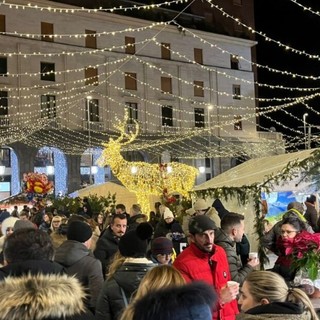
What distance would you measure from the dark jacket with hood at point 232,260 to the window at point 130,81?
32.4 meters

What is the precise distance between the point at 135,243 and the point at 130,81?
113ft

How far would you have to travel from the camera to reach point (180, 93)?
40.0 metres

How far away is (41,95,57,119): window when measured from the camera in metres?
33.3

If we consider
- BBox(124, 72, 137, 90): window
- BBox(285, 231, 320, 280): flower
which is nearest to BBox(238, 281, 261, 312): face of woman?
BBox(285, 231, 320, 280): flower

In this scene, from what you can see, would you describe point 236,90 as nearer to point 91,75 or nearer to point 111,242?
point 91,75

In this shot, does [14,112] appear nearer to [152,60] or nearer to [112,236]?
[152,60]

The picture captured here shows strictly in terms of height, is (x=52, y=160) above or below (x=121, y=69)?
below

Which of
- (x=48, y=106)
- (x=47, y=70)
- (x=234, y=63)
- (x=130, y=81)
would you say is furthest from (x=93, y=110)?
(x=234, y=63)

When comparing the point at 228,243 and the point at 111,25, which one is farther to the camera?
the point at 111,25

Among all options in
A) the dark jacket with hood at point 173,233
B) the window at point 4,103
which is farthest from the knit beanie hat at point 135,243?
the window at point 4,103

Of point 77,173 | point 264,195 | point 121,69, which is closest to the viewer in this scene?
point 264,195

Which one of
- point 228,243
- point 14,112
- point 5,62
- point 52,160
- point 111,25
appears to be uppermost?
point 111,25

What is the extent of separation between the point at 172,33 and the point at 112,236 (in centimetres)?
3455

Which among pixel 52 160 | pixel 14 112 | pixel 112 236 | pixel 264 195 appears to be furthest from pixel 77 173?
pixel 112 236
